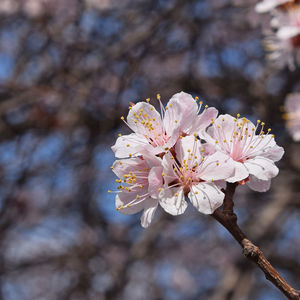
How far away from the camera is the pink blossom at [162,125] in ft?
3.63

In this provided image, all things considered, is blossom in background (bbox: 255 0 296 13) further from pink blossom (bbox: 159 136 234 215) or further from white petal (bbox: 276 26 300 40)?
pink blossom (bbox: 159 136 234 215)

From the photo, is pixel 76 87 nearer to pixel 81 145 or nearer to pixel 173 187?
pixel 81 145

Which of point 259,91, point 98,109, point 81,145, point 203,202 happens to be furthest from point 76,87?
point 203,202

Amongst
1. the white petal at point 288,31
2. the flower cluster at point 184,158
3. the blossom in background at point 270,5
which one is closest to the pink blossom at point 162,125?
the flower cluster at point 184,158

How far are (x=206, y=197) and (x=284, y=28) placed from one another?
4.84ft

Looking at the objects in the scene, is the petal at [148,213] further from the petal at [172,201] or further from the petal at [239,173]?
the petal at [239,173]

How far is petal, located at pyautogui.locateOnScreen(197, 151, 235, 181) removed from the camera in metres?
1.07

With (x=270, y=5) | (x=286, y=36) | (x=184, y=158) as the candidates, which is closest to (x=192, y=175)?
(x=184, y=158)

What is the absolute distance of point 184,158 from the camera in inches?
43.9

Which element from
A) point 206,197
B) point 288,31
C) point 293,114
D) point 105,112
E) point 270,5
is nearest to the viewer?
point 206,197

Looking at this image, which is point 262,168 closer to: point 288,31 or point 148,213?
point 148,213

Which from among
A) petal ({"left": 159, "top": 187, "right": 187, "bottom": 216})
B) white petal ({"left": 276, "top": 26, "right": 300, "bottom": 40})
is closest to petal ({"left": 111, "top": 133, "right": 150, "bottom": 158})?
petal ({"left": 159, "top": 187, "right": 187, "bottom": 216})

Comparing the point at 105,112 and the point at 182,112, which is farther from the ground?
the point at 182,112

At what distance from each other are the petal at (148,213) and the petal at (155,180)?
0.20ft
